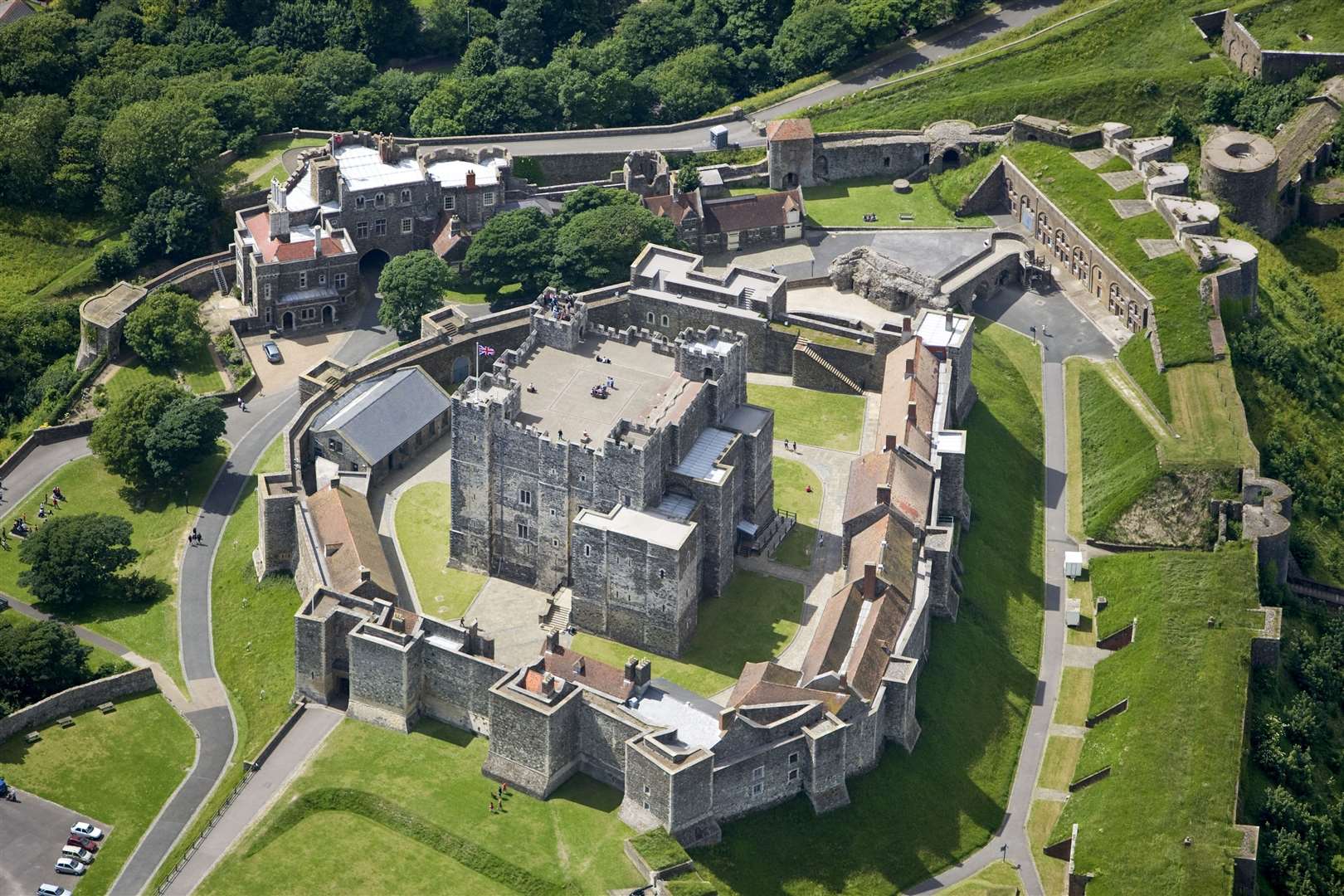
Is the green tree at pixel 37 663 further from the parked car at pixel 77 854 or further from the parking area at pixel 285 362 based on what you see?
the parking area at pixel 285 362

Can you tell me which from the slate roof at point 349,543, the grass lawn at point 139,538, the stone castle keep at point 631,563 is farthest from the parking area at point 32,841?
the slate roof at point 349,543

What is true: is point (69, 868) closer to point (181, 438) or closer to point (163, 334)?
point (181, 438)

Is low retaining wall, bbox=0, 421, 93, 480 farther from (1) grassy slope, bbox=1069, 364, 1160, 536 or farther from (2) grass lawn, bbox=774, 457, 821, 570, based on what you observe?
(1) grassy slope, bbox=1069, 364, 1160, 536

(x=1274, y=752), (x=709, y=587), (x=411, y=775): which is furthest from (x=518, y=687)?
(x=1274, y=752)

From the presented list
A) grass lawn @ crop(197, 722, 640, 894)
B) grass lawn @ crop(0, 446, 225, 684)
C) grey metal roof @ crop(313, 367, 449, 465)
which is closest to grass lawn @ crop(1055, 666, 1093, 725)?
grass lawn @ crop(197, 722, 640, 894)

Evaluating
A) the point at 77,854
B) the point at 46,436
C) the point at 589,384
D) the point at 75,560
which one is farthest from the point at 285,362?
the point at 77,854

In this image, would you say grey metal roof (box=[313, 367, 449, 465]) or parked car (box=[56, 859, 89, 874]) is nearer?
parked car (box=[56, 859, 89, 874])

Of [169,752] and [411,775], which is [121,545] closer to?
[169,752]
